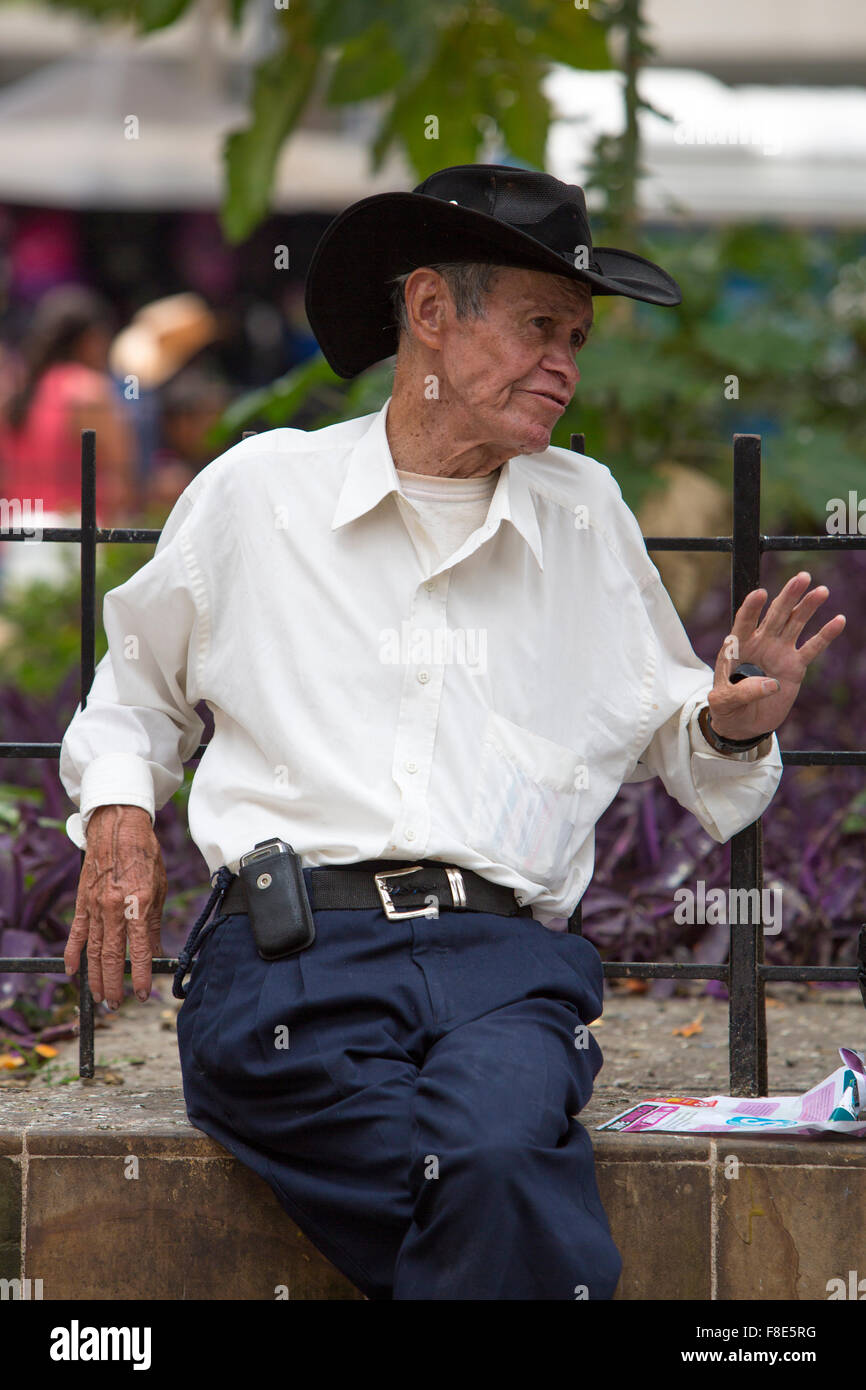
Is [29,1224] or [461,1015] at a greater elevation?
[461,1015]

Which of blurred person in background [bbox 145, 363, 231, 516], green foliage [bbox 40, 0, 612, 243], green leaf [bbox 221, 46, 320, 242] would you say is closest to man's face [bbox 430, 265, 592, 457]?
green foliage [bbox 40, 0, 612, 243]

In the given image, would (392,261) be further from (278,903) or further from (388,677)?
(278,903)

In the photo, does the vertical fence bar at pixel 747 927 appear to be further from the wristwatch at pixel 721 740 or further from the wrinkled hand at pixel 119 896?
the wrinkled hand at pixel 119 896

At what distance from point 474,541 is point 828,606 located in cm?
391

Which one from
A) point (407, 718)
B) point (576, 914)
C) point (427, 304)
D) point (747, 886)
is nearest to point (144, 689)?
point (407, 718)

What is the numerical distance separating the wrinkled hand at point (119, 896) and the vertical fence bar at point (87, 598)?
0.38 meters

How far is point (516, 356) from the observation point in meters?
2.59

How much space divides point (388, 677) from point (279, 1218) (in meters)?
0.88

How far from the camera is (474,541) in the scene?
2.58m

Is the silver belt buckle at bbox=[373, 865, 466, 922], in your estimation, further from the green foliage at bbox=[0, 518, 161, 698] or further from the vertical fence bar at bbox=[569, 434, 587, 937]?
the green foliage at bbox=[0, 518, 161, 698]

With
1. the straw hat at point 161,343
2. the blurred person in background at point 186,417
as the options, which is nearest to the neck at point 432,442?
the blurred person in background at point 186,417
